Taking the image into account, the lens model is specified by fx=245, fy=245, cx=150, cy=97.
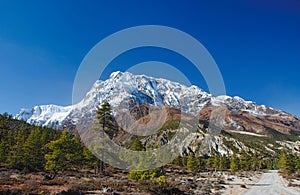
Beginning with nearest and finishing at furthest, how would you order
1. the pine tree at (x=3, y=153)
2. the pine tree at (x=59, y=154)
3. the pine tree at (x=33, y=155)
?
the pine tree at (x=59, y=154) < the pine tree at (x=33, y=155) < the pine tree at (x=3, y=153)

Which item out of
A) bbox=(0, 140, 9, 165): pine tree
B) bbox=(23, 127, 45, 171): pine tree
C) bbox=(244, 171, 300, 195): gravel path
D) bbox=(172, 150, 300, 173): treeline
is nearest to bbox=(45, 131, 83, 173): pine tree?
bbox=(23, 127, 45, 171): pine tree

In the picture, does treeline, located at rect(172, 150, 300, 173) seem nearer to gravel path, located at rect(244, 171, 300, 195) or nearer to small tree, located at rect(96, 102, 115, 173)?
gravel path, located at rect(244, 171, 300, 195)

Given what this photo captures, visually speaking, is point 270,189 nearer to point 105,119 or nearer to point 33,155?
point 105,119

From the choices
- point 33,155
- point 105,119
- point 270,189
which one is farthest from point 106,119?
point 270,189

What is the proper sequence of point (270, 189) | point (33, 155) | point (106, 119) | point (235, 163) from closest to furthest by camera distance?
point (270, 189), point (106, 119), point (33, 155), point (235, 163)

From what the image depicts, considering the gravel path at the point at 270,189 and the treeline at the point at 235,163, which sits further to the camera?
the treeline at the point at 235,163

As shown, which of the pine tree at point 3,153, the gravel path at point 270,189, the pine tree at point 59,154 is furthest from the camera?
the pine tree at point 3,153

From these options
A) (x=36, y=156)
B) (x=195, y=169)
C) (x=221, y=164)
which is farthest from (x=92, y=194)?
(x=221, y=164)

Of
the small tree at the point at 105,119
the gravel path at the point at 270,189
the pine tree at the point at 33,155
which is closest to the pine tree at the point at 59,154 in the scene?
the small tree at the point at 105,119

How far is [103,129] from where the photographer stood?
40.5 metres

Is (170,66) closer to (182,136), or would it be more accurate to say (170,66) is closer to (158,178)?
(158,178)

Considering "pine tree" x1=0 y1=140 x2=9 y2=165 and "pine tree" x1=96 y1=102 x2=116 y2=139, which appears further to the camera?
"pine tree" x1=0 y1=140 x2=9 y2=165

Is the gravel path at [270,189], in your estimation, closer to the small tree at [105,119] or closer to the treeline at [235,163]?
the small tree at [105,119]

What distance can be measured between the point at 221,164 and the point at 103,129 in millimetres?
70589
